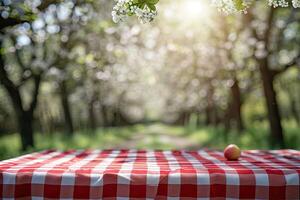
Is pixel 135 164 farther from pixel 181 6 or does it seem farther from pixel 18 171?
pixel 181 6

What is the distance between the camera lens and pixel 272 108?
11.7 metres

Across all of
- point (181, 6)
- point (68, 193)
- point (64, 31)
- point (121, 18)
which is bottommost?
point (68, 193)

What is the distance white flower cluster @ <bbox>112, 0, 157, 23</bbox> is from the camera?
12.2 feet

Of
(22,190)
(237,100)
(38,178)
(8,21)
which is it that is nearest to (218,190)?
(38,178)

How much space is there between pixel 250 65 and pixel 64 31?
8766 millimetres

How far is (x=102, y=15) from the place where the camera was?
12414 millimetres

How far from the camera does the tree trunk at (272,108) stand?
11.6 m

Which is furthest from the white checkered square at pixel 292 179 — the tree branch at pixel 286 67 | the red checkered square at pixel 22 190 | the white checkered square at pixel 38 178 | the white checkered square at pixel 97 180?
the tree branch at pixel 286 67

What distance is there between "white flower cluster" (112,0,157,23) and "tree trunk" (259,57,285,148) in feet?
28.1

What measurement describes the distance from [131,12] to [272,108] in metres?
8.66

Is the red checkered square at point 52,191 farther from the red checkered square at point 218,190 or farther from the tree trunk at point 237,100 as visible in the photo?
the tree trunk at point 237,100

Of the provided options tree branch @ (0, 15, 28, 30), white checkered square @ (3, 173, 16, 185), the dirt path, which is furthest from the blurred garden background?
white checkered square @ (3, 173, 16, 185)

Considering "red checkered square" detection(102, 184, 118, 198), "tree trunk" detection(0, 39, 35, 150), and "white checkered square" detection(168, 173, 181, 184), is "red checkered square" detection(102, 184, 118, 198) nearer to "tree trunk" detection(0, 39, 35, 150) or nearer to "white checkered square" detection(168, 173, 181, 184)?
"white checkered square" detection(168, 173, 181, 184)

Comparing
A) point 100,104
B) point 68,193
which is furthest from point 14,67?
point 68,193
